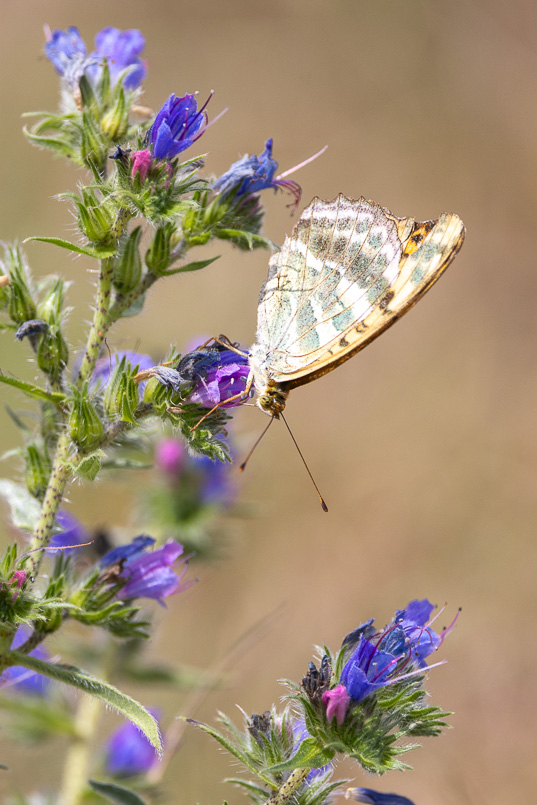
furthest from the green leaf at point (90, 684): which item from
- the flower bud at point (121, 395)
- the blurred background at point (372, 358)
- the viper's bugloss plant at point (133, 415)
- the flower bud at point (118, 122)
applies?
the blurred background at point (372, 358)

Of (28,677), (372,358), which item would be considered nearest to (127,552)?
(28,677)

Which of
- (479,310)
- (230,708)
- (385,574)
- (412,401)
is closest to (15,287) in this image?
(230,708)

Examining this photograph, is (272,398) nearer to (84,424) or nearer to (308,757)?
(84,424)

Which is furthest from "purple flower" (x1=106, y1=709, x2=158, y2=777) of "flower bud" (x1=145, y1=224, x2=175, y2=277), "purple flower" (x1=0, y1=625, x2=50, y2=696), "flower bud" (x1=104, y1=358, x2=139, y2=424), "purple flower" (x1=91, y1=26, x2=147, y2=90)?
"purple flower" (x1=91, y1=26, x2=147, y2=90)

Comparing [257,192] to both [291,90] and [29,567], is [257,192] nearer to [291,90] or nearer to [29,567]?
[29,567]

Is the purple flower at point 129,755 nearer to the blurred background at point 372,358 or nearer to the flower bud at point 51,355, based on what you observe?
the blurred background at point 372,358

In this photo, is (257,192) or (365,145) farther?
(365,145)

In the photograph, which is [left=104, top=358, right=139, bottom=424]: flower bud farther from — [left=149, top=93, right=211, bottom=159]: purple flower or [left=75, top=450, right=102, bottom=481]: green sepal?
[left=149, top=93, right=211, bottom=159]: purple flower
